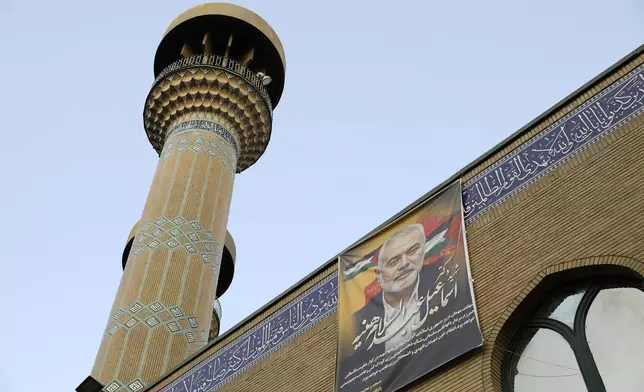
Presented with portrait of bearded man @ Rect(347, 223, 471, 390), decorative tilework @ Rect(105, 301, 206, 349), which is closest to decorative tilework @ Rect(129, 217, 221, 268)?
decorative tilework @ Rect(105, 301, 206, 349)

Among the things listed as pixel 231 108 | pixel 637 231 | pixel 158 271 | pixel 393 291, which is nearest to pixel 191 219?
pixel 158 271

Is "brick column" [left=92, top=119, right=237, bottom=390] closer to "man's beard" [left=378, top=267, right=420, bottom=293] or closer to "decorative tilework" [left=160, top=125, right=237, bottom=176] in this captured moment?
"decorative tilework" [left=160, top=125, right=237, bottom=176]

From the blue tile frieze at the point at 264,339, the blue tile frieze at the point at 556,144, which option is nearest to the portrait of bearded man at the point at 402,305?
the blue tile frieze at the point at 556,144

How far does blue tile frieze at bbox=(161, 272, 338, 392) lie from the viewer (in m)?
5.84

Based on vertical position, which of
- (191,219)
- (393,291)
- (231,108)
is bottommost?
(393,291)

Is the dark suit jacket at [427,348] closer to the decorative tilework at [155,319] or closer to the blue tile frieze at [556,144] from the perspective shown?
the blue tile frieze at [556,144]

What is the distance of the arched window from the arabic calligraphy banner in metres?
0.28

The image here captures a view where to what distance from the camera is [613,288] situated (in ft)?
13.9

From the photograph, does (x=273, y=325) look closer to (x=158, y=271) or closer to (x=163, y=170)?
(x=158, y=271)

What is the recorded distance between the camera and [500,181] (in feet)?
17.3

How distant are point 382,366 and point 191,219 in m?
5.70

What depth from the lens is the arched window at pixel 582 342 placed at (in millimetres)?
3889

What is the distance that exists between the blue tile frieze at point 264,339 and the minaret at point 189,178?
1.60m

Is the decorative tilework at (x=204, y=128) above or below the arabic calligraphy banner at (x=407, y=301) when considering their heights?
above
